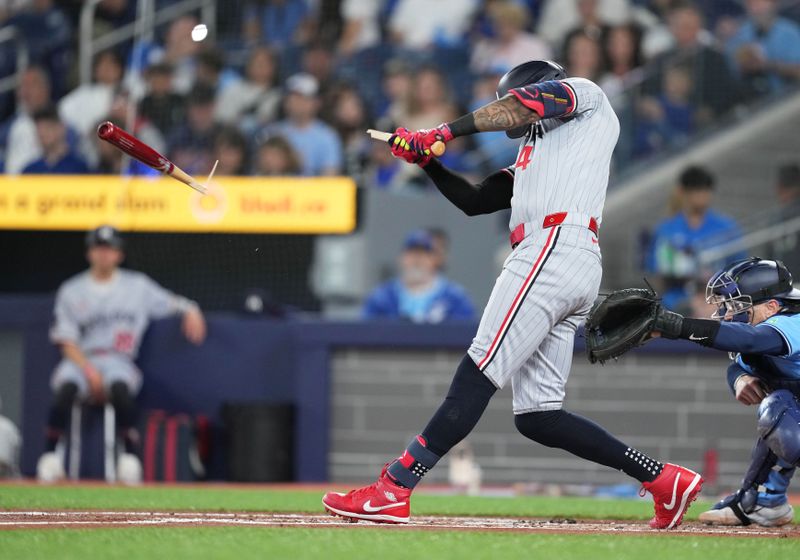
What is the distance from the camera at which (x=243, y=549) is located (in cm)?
414

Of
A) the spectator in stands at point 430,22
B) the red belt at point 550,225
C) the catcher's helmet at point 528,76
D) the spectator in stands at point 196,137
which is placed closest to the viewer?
the red belt at point 550,225

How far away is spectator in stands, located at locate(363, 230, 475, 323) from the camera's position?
32.8 feet

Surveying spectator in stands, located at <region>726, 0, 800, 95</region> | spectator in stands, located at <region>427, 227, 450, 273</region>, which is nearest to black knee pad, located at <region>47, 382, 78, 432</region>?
spectator in stands, located at <region>427, 227, 450, 273</region>

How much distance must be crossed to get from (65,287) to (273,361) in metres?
1.63

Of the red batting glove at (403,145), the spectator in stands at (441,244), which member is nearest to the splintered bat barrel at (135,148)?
the red batting glove at (403,145)

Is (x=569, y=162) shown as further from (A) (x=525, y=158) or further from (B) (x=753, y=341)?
(B) (x=753, y=341)

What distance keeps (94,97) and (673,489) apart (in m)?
9.04

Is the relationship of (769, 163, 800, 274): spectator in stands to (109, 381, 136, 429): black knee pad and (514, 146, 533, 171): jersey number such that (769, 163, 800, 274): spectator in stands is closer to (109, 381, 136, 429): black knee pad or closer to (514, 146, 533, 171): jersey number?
(109, 381, 136, 429): black knee pad

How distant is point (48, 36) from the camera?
13.5 metres

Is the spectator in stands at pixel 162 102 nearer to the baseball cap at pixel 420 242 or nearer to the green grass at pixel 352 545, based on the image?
the baseball cap at pixel 420 242

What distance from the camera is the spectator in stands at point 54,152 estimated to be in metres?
11.9

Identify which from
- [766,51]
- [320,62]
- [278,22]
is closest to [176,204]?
[320,62]

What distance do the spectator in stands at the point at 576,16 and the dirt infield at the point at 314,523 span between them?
746 cm

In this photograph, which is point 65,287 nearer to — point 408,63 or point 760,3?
point 408,63
